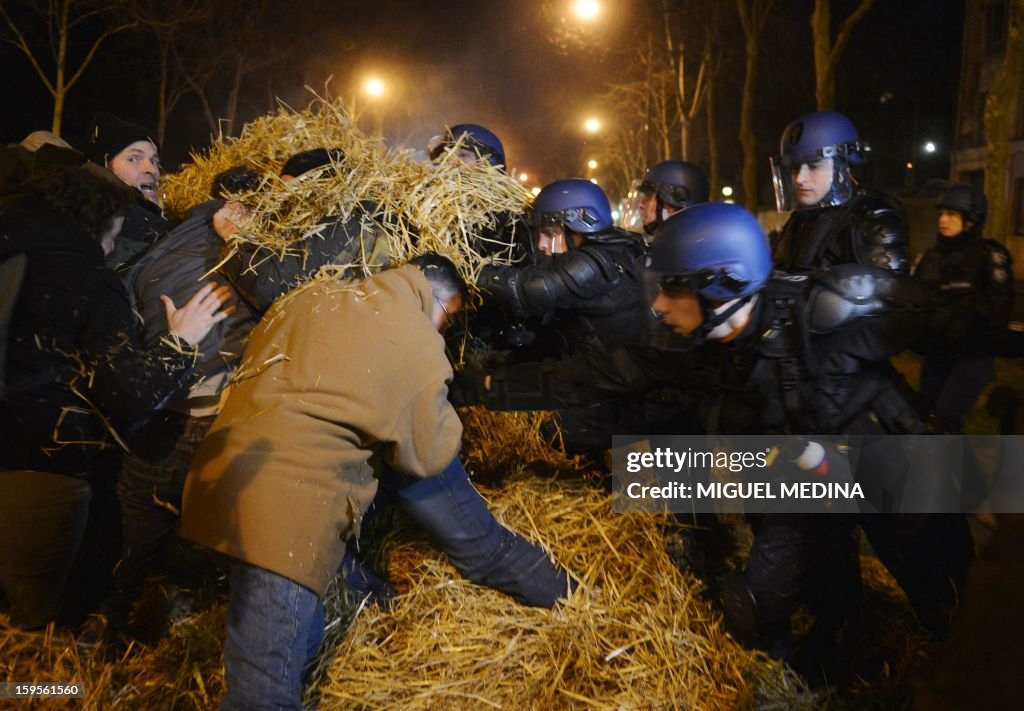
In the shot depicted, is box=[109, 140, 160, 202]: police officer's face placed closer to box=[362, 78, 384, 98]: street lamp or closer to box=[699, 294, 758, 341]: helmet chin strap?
box=[699, 294, 758, 341]: helmet chin strap

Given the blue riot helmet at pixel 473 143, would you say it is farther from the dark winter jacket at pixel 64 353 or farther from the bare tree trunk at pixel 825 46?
the bare tree trunk at pixel 825 46

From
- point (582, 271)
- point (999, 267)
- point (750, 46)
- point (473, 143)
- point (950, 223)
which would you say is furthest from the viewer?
point (750, 46)

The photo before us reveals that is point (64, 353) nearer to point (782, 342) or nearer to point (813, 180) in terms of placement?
point (782, 342)

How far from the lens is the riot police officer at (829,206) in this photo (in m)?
3.89

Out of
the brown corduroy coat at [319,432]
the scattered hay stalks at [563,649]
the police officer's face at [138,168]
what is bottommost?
the scattered hay stalks at [563,649]

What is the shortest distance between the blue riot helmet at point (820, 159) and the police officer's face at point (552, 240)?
1469mm

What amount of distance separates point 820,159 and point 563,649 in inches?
125

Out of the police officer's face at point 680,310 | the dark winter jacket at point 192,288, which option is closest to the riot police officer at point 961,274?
the police officer's face at point 680,310

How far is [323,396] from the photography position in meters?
2.39

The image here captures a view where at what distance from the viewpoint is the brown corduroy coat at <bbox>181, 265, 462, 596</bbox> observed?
7.72 ft

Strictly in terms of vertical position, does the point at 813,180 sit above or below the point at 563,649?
above

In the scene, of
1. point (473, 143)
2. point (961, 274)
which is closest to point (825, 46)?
point (961, 274)

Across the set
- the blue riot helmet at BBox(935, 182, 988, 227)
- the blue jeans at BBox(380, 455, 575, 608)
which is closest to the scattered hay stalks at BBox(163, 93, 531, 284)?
the blue jeans at BBox(380, 455, 575, 608)

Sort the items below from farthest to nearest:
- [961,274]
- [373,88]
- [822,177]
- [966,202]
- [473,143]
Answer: [373,88] → [966,202] → [961,274] → [473,143] → [822,177]
